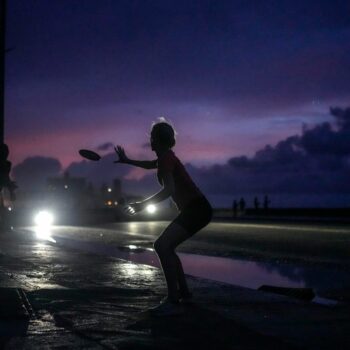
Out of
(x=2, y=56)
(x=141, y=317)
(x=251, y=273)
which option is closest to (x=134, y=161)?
(x=141, y=317)

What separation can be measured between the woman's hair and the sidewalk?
1831 mm

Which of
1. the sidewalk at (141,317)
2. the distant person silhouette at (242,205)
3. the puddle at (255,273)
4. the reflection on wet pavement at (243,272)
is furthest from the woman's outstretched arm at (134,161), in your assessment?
the distant person silhouette at (242,205)

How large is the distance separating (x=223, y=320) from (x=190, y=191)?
5.33 feet

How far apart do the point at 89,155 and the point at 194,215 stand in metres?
1.39

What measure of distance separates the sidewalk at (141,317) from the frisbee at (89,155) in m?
1.64

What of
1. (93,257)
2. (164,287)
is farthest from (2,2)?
(164,287)

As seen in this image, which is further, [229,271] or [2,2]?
[2,2]

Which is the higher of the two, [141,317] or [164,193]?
[164,193]

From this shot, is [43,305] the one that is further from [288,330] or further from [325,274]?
[325,274]

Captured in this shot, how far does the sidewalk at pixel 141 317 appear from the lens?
236 inches

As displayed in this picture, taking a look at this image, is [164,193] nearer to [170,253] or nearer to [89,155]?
[170,253]

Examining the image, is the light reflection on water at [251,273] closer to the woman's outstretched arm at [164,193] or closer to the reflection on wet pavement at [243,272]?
the reflection on wet pavement at [243,272]

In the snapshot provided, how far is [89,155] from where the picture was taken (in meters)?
8.23

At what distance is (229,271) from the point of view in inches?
535
